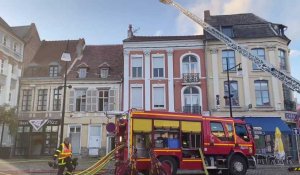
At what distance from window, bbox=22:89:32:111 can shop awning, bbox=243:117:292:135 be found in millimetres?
21107

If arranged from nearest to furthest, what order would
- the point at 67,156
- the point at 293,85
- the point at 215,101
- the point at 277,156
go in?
the point at 67,156 → the point at 293,85 → the point at 277,156 → the point at 215,101

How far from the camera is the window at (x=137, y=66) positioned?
3064cm

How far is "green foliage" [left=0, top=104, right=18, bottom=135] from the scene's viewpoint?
27422 millimetres

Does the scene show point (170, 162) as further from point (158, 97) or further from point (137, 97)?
point (137, 97)

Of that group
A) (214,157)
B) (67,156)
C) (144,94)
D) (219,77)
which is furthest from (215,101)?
(67,156)

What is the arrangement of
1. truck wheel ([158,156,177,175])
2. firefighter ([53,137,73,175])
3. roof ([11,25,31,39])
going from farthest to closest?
roof ([11,25,31,39]), truck wheel ([158,156,177,175]), firefighter ([53,137,73,175])

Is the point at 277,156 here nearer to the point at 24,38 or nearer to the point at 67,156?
the point at 67,156

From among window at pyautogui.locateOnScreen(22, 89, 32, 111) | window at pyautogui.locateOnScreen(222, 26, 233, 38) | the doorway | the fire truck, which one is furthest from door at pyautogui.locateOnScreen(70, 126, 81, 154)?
the fire truck

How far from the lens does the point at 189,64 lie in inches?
1207

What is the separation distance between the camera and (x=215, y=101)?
96.6 feet

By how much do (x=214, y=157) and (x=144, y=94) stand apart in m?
15.9

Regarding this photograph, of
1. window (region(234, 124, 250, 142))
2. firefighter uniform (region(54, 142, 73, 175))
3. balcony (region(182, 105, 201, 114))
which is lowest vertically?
firefighter uniform (region(54, 142, 73, 175))

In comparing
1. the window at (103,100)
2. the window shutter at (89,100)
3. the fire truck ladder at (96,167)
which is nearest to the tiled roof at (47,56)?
the window shutter at (89,100)

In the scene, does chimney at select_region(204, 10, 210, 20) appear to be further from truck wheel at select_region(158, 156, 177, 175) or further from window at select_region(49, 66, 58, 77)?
truck wheel at select_region(158, 156, 177, 175)
